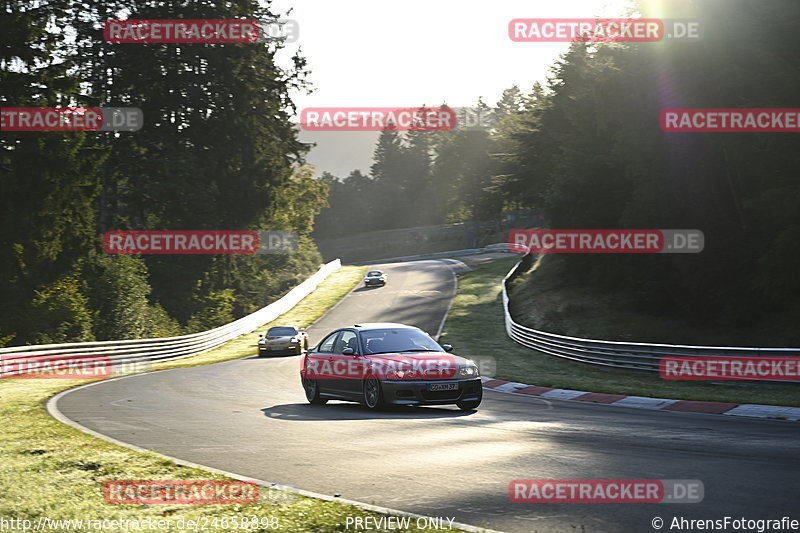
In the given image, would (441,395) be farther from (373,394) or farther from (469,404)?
(373,394)

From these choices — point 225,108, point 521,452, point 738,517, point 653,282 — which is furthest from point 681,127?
point 225,108

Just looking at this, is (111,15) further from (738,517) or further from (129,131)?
(738,517)

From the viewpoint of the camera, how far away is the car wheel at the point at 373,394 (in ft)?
47.9

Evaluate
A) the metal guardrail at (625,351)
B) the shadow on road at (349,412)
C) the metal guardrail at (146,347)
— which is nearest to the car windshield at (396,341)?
the shadow on road at (349,412)

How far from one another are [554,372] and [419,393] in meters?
12.8

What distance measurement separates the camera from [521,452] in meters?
9.51

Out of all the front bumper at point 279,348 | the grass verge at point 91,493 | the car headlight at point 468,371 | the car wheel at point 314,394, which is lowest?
the front bumper at point 279,348

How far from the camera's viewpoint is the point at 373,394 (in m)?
14.8

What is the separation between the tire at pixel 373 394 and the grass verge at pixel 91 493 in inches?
190

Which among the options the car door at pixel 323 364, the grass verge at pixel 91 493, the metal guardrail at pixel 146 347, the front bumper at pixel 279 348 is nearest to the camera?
the grass verge at pixel 91 493

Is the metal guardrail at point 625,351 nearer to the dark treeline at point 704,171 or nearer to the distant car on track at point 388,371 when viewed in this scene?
the dark treeline at point 704,171

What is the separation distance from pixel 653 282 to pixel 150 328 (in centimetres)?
2410

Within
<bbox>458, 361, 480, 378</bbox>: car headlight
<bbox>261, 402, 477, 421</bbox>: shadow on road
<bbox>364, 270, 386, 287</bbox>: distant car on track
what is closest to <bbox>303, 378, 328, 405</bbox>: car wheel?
<bbox>261, 402, 477, 421</bbox>: shadow on road

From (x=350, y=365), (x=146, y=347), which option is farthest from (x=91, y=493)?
(x=146, y=347)
